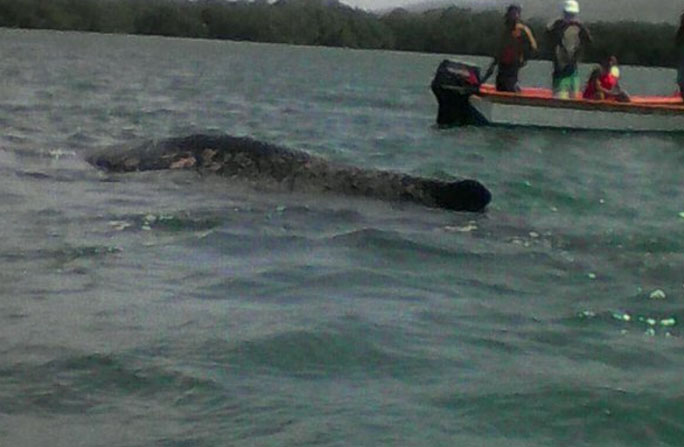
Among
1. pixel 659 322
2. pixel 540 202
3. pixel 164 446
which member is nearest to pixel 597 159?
pixel 540 202

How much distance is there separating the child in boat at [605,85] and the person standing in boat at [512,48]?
4.01ft

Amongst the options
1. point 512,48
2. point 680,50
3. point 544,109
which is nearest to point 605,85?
point 680,50

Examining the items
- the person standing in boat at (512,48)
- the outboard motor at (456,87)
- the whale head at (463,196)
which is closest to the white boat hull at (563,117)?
the outboard motor at (456,87)

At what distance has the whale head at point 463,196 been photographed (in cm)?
1055

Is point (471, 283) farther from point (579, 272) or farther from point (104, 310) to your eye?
point (104, 310)

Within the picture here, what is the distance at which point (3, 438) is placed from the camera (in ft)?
17.3

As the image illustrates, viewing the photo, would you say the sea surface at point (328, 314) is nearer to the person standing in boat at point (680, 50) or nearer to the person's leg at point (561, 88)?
the person standing in boat at point (680, 50)

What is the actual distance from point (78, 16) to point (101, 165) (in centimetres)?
9255

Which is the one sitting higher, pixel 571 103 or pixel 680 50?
pixel 680 50

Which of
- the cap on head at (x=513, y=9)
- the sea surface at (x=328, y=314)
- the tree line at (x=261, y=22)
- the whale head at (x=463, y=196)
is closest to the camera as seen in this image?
the sea surface at (x=328, y=314)

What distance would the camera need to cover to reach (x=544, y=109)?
20.5 meters

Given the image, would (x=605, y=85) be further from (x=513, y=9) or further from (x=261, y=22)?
(x=261, y=22)

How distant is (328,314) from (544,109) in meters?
13.7

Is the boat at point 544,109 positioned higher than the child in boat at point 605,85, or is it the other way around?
the child in boat at point 605,85
